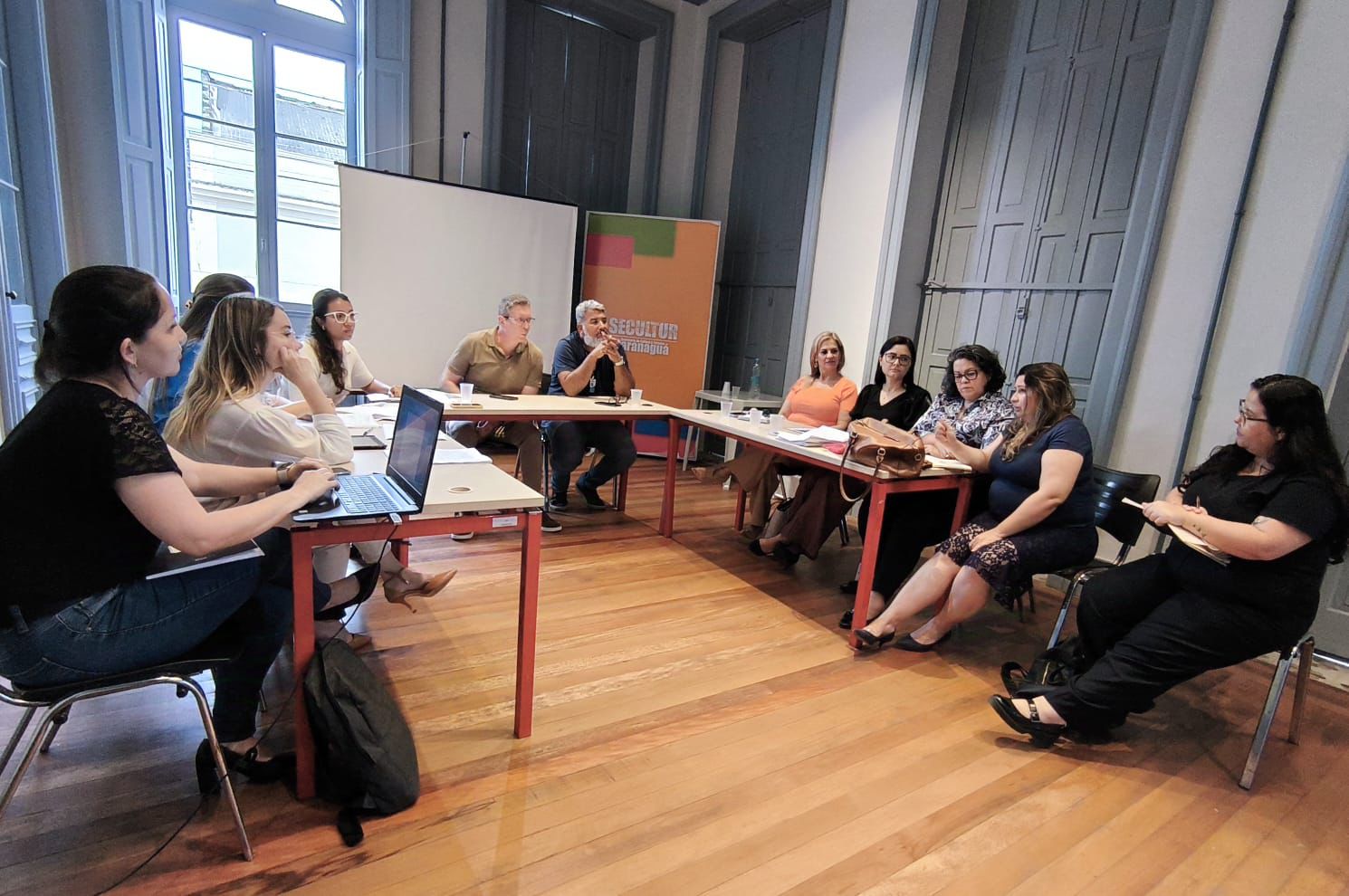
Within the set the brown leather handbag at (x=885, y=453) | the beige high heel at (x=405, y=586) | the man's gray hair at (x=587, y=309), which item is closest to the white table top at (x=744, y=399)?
the man's gray hair at (x=587, y=309)

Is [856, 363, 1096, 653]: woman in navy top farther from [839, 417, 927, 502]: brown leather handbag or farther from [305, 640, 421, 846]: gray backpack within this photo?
[305, 640, 421, 846]: gray backpack

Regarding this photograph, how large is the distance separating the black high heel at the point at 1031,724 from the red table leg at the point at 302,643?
181cm

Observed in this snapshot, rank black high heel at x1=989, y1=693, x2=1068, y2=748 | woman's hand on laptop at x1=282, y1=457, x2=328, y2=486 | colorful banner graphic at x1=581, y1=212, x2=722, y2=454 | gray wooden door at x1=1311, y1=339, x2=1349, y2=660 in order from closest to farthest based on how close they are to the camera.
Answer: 1. woman's hand on laptop at x1=282, y1=457, x2=328, y2=486
2. black high heel at x1=989, y1=693, x2=1068, y2=748
3. gray wooden door at x1=1311, y1=339, x2=1349, y2=660
4. colorful banner graphic at x1=581, y1=212, x2=722, y2=454

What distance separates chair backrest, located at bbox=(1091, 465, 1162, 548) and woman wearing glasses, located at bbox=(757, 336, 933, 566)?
836mm

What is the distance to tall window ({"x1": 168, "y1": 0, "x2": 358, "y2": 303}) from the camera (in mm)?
4090

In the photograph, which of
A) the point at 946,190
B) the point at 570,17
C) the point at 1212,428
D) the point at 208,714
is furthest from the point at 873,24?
the point at 208,714

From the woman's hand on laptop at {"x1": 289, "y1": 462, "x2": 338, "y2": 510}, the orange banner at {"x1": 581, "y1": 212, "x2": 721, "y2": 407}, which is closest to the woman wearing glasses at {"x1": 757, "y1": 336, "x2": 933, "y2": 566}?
the orange banner at {"x1": 581, "y1": 212, "x2": 721, "y2": 407}

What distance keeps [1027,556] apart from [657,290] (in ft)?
11.8

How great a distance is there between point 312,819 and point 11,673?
64 cm

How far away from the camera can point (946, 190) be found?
157 inches

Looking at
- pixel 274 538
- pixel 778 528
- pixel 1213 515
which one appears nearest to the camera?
pixel 274 538

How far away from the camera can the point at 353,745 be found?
4.78 ft

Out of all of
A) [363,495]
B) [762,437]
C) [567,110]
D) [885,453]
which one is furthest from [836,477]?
[567,110]

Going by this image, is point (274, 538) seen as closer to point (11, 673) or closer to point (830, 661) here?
point (11, 673)
